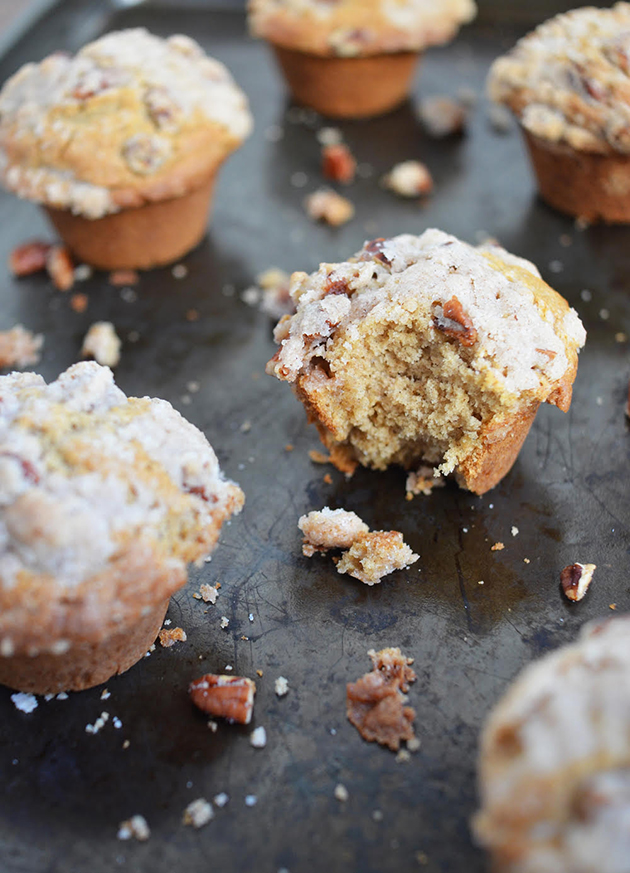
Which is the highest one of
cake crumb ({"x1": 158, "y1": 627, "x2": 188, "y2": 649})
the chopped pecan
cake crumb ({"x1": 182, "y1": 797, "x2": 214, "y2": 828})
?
the chopped pecan

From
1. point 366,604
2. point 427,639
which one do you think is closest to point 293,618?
point 366,604

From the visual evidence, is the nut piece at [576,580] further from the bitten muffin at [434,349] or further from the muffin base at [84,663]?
the muffin base at [84,663]

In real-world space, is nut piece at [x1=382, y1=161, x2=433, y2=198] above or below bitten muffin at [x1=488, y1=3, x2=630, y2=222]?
below

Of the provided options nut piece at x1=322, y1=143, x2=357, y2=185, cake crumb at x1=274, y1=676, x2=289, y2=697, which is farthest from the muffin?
cake crumb at x1=274, y1=676, x2=289, y2=697

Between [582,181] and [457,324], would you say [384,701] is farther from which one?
[582,181]

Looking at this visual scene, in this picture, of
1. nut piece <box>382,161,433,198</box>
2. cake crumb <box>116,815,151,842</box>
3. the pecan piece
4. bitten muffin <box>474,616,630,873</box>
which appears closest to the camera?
bitten muffin <box>474,616,630,873</box>

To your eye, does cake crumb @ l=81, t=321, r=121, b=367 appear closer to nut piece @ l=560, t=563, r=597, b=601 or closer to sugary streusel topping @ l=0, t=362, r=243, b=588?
sugary streusel topping @ l=0, t=362, r=243, b=588
